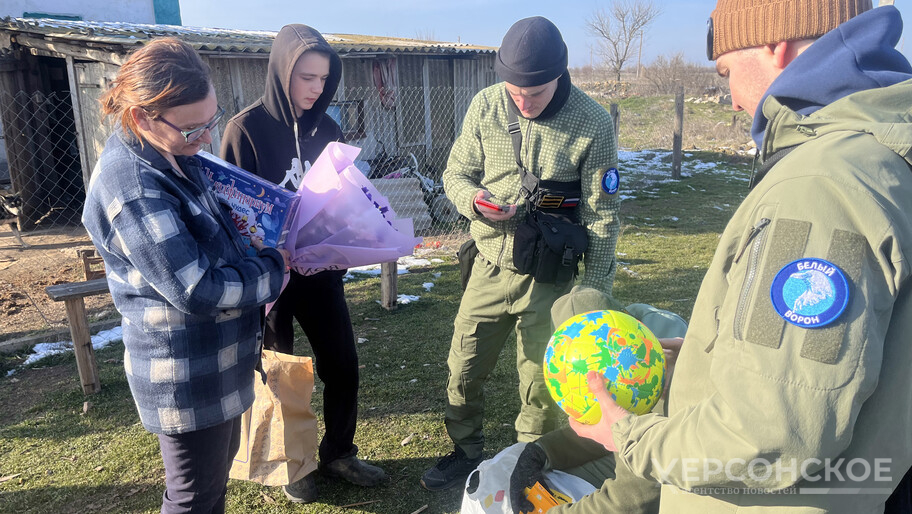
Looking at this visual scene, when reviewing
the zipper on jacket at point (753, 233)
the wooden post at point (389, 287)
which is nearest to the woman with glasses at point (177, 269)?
the zipper on jacket at point (753, 233)

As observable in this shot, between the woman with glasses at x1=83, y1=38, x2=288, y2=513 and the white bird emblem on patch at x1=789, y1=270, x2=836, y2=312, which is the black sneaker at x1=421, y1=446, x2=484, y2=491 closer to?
the woman with glasses at x1=83, y1=38, x2=288, y2=513

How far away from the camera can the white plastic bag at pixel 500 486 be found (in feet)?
7.15

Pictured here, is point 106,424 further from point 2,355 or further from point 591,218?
point 591,218

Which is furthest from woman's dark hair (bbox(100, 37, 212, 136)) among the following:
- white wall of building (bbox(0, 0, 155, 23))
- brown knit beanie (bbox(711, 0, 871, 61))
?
white wall of building (bbox(0, 0, 155, 23))

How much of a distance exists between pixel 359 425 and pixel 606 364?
7.99 ft

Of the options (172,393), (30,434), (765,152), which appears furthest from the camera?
(30,434)

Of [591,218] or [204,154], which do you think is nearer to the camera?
[204,154]

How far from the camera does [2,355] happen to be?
457 cm

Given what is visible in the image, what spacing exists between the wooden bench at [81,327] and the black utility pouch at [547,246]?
2.94 meters

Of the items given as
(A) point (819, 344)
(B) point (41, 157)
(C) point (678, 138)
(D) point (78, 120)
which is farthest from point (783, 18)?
(C) point (678, 138)

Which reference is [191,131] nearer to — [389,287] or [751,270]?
[751,270]

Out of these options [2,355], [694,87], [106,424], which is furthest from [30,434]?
[694,87]

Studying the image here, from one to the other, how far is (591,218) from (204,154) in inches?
67.9

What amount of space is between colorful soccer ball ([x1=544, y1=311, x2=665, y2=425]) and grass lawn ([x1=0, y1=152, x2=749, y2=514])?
5.29 feet
